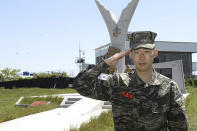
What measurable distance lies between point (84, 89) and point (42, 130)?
4852 millimetres

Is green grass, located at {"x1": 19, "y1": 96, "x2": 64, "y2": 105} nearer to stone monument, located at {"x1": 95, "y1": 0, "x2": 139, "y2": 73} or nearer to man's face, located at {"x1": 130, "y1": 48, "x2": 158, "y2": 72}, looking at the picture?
stone monument, located at {"x1": 95, "y1": 0, "x2": 139, "y2": 73}

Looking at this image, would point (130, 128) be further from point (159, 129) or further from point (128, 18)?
point (128, 18)

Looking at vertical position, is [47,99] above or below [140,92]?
below

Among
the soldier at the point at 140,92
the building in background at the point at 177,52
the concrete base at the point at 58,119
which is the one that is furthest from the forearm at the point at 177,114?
the building in background at the point at 177,52

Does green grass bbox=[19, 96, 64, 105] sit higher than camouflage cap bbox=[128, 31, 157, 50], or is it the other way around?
camouflage cap bbox=[128, 31, 157, 50]

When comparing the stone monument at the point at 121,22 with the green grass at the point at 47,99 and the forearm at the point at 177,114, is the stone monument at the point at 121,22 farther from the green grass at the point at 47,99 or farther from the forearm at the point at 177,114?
the forearm at the point at 177,114

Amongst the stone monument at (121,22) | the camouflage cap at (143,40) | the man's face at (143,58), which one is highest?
the stone monument at (121,22)

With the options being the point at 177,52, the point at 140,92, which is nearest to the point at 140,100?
the point at 140,92

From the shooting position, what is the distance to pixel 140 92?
6.34 feet

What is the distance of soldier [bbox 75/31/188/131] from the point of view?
190 centimetres

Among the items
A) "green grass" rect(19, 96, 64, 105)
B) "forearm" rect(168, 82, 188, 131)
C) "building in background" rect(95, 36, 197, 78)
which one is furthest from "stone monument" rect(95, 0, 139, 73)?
"building in background" rect(95, 36, 197, 78)

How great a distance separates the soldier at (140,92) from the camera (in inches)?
74.9

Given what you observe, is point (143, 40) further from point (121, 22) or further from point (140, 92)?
point (121, 22)

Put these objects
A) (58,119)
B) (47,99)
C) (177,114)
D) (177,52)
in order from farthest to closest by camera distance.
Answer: (177,52) < (47,99) < (58,119) < (177,114)
